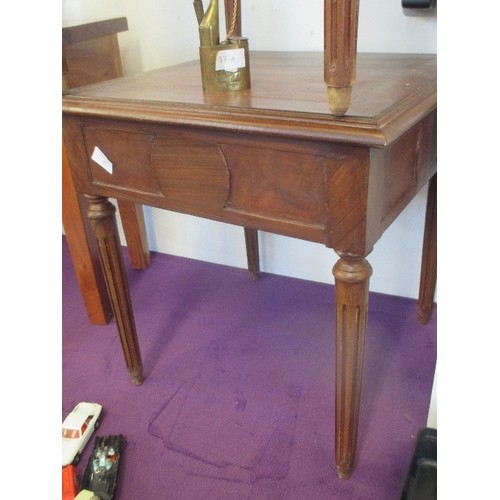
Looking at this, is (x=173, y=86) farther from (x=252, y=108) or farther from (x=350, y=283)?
(x=350, y=283)

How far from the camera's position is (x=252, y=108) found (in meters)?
0.73

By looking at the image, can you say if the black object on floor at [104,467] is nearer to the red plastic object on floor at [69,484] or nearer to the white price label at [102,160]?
the red plastic object on floor at [69,484]

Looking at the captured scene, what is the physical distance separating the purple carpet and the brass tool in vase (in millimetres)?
693

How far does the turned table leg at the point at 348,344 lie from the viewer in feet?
2.47

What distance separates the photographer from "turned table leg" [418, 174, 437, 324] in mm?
1194

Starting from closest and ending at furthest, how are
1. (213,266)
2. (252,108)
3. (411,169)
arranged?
1. (252,108)
2. (411,169)
3. (213,266)

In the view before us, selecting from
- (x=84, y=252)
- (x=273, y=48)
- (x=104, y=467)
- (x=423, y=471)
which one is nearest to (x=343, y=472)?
(x=423, y=471)

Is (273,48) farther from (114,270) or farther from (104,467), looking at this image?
(104,467)

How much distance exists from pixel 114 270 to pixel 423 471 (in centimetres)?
71

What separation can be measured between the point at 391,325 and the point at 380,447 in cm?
41

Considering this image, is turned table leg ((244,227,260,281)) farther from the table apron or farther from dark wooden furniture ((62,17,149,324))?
the table apron

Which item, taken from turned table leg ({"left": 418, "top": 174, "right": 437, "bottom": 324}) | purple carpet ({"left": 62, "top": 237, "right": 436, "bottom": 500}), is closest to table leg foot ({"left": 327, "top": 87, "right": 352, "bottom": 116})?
turned table leg ({"left": 418, "top": 174, "right": 437, "bottom": 324})
